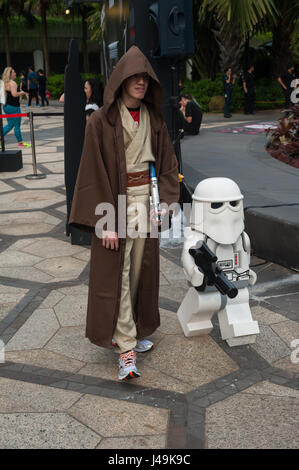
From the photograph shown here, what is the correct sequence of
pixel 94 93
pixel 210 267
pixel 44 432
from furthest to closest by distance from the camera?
pixel 94 93, pixel 210 267, pixel 44 432

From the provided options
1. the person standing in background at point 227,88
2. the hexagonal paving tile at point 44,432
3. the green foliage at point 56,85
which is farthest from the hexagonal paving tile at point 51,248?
the green foliage at point 56,85

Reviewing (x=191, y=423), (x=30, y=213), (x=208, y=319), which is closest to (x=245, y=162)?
(x=30, y=213)

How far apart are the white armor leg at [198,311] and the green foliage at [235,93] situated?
56.7ft

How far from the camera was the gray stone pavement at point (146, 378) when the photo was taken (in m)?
2.87

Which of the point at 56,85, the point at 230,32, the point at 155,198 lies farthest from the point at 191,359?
the point at 56,85

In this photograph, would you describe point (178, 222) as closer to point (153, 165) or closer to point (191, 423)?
point (153, 165)

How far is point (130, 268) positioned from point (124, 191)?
20.4 inches

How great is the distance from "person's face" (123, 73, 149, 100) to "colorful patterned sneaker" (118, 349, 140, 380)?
1.54m

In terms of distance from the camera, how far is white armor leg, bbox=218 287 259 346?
3779mm

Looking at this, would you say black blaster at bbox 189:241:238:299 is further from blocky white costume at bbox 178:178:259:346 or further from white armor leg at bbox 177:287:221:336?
white armor leg at bbox 177:287:221:336

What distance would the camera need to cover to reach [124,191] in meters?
3.38

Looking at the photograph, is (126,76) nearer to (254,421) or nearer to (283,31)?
(254,421)

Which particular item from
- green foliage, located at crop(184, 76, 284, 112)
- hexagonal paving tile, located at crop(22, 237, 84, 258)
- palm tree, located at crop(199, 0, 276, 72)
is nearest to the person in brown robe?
hexagonal paving tile, located at crop(22, 237, 84, 258)
